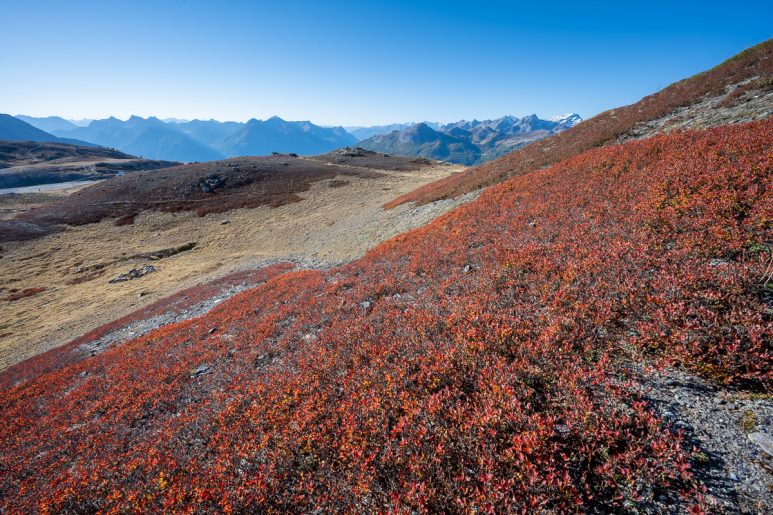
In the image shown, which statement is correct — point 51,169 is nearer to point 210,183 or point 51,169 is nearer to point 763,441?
point 210,183

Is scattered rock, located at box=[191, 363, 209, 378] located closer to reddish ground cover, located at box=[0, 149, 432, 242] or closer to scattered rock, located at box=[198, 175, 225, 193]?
reddish ground cover, located at box=[0, 149, 432, 242]

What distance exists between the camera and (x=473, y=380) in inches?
249

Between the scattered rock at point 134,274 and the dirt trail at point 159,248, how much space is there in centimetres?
79

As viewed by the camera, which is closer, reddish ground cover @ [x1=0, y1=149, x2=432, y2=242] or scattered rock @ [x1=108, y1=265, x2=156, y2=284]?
scattered rock @ [x1=108, y1=265, x2=156, y2=284]

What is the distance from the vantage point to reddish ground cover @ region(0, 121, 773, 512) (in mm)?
4520

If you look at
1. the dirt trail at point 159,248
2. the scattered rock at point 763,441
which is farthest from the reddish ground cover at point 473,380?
the dirt trail at point 159,248

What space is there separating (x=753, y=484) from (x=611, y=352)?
103 inches

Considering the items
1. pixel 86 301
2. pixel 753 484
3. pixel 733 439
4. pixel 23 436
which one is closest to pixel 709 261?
pixel 733 439

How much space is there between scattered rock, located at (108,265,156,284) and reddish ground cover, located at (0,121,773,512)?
3102 cm

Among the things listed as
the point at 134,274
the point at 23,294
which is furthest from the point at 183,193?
the point at 23,294

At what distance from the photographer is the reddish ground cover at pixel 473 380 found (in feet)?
14.8

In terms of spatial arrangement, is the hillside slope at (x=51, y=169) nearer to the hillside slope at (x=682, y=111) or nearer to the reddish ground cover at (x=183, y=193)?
the reddish ground cover at (x=183, y=193)

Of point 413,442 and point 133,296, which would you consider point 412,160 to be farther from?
point 413,442

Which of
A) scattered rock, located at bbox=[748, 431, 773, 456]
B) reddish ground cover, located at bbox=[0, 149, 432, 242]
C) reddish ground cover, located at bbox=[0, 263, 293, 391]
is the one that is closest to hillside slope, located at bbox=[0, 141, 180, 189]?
reddish ground cover, located at bbox=[0, 149, 432, 242]
